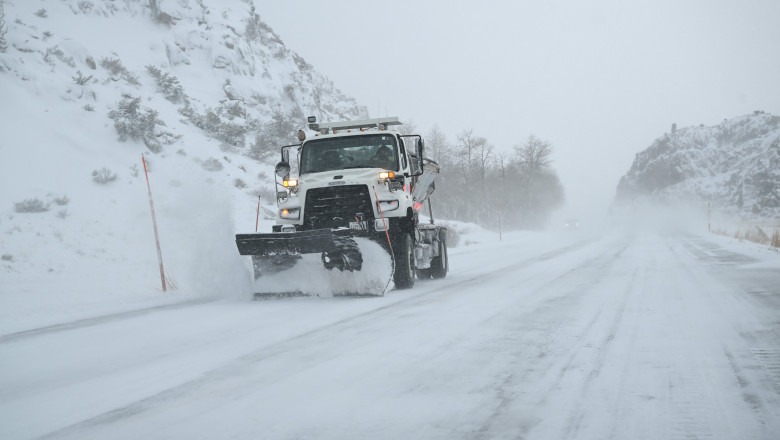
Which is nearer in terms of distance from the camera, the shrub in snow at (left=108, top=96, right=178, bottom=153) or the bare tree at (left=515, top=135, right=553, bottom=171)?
the shrub in snow at (left=108, top=96, right=178, bottom=153)

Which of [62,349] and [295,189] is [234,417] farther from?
[295,189]

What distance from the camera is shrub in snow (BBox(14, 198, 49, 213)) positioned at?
19.6 meters

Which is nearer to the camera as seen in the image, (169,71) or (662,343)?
(662,343)

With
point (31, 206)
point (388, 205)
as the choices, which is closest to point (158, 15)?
point (31, 206)

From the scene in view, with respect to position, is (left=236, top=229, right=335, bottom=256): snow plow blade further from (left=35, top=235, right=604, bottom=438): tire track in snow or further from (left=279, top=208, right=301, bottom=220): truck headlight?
(left=35, top=235, right=604, bottom=438): tire track in snow

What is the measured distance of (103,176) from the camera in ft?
79.2

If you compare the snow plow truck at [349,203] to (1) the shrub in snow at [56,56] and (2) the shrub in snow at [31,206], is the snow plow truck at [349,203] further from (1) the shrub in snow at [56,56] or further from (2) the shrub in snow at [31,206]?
(1) the shrub in snow at [56,56]

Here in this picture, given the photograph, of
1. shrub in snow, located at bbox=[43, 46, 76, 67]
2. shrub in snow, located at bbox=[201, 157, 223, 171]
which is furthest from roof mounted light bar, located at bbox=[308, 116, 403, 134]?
shrub in snow, located at bbox=[43, 46, 76, 67]

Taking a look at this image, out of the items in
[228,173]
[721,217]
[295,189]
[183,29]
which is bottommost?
[721,217]

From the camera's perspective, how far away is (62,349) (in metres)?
5.58

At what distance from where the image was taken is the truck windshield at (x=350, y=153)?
990 cm

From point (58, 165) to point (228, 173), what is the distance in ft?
30.2

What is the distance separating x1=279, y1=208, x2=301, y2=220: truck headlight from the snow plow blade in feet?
3.09

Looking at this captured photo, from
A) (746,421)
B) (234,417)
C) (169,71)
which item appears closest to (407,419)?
(234,417)
